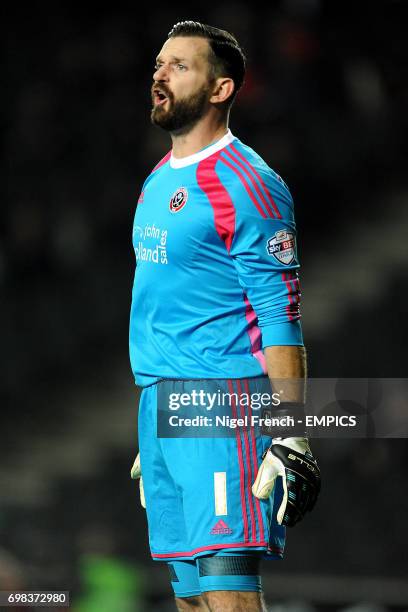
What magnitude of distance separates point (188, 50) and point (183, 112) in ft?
0.56

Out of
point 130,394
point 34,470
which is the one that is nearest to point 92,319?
point 130,394

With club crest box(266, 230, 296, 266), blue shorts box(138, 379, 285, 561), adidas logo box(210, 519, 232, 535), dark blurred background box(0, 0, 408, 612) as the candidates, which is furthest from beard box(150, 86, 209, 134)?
dark blurred background box(0, 0, 408, 612)

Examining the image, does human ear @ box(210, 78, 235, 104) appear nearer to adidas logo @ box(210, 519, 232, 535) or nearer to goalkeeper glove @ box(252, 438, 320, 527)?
goalkeeper glove @ box(252, 438, 320, 527)

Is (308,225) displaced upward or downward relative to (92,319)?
upward

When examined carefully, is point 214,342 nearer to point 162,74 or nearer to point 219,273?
point 219,273

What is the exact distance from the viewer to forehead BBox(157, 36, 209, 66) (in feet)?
9.88

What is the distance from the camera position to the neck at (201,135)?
9.87 feet

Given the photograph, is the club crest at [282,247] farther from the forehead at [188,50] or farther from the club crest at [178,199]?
the forehead at [188,50]

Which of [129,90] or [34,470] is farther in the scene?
[129,90]

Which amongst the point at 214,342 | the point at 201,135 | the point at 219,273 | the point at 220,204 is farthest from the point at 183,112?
the point at 214,342

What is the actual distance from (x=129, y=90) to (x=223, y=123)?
484cm

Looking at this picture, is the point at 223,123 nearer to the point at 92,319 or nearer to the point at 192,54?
the point at 192,54

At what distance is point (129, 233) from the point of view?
24.2 ft

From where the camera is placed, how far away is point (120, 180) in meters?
7.55
